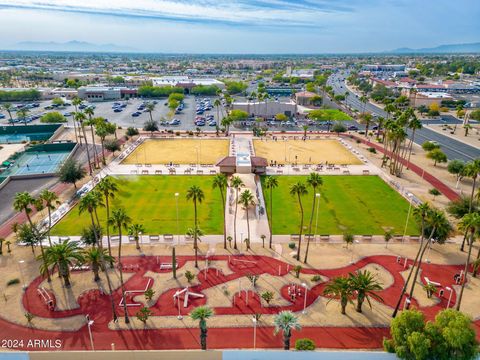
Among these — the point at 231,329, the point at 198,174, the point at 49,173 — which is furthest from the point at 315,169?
the point at 49,173

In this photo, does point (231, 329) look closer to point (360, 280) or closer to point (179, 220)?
point (360, 280)

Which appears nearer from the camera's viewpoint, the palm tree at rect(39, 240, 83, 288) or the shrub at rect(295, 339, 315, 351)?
the shrub at rect(295, 339, 315, 351)

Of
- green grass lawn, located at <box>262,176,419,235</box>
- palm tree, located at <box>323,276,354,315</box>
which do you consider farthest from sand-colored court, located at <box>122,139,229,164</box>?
palm tree, located at <box>323,276,354,315</box>

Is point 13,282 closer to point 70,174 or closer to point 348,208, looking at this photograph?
point 70,174

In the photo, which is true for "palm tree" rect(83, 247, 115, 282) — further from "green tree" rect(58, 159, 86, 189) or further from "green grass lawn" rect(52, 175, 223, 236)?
"green tree" rect(58, 159, 86, 189)

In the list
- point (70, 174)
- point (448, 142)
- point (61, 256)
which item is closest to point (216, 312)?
point (61, 256)
